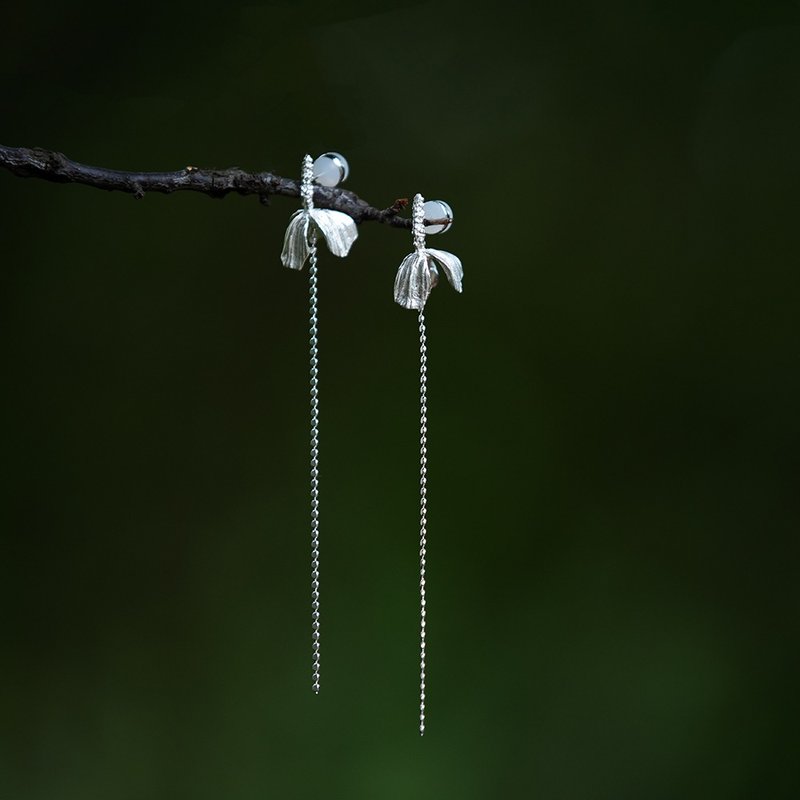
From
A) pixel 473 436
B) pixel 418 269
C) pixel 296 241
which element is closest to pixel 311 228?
pixel 296 241

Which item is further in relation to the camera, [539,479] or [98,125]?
[539,479]

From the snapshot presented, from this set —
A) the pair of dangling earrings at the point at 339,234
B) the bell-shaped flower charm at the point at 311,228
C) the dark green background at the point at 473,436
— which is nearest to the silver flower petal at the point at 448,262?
the pair of dangling earrings at the point at 339,234

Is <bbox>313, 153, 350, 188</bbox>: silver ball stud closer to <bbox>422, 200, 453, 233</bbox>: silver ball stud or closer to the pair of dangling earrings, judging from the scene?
the pair of dangling earrings

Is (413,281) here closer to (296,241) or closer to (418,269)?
(418,269)

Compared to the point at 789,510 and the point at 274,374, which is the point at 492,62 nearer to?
the point at 274,374

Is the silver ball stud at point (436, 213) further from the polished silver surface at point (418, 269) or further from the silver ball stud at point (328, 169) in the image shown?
the silver ball stud at point (328, 169)

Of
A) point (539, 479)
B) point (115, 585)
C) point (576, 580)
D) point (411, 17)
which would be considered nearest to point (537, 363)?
point (539, 479)

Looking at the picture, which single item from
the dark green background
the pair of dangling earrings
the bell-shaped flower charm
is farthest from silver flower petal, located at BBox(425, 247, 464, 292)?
the dark green background
